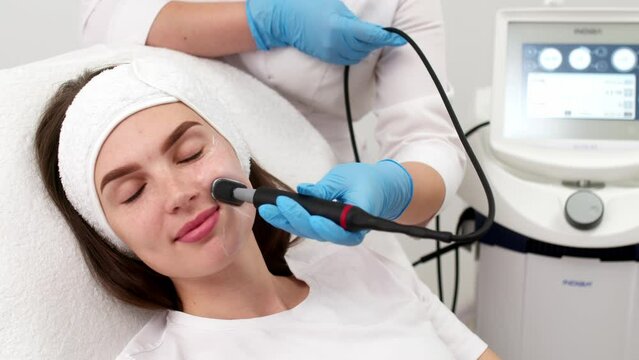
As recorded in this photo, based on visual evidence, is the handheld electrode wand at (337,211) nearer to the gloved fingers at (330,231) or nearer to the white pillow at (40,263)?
the gloved fingers at (330,231)

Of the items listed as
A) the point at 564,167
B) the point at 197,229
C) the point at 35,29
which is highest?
the point at 35,29

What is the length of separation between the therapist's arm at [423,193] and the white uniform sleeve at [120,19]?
0.55 meters

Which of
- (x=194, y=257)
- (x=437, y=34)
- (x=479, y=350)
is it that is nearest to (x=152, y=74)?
(x=194, y=257)

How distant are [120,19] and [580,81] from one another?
94 cm

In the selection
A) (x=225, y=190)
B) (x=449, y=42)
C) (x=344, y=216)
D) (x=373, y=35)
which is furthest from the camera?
(x=449, y=42)

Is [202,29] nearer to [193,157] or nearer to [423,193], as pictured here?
[193,157]

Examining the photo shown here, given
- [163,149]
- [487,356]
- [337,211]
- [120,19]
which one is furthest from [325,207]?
[120,19]

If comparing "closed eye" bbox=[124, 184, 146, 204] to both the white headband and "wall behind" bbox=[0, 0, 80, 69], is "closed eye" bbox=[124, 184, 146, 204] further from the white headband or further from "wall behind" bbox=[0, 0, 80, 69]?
"wall behind" bbox=[0, 0, 80, 69]

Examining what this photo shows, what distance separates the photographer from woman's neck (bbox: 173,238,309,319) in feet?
3.41

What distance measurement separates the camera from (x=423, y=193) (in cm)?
116

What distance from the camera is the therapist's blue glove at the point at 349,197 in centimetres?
83

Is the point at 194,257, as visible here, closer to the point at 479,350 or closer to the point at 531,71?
the point at 479,350

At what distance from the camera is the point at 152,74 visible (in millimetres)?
986

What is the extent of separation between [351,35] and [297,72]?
20 cm
